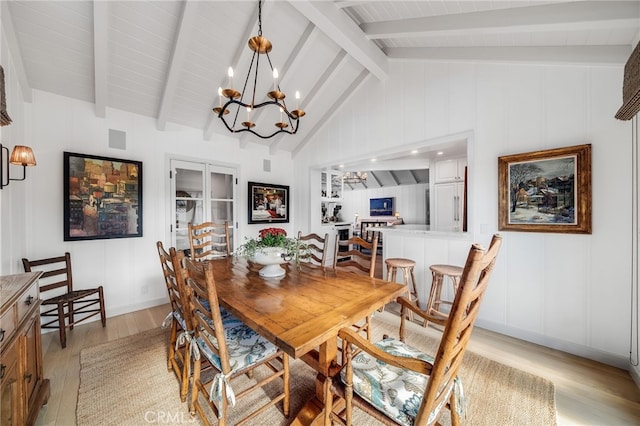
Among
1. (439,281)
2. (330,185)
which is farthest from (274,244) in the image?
(330,185)

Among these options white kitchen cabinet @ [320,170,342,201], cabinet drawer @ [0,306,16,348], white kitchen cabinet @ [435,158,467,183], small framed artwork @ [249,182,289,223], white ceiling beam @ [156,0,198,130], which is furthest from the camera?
white kitchen cabinet @ [320,170,342,201]

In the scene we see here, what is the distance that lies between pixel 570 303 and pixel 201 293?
320 cm

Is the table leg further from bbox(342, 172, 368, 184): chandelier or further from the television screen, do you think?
the television screen

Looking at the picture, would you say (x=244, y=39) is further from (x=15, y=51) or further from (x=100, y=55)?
(x=15, y=51)

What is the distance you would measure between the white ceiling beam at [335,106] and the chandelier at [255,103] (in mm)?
651

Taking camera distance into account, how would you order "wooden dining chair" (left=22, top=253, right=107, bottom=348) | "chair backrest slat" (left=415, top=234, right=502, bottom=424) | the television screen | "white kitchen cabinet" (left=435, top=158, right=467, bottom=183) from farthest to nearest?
the television screen < "white kitchen cabinet" (left=435, top=158, right=467, bottom=183) < "wooden dining chair" (left=22, top=253, right=107, bottom=348) < "chair backrest slat" (left=415, top=234, right=502, bottom=424)

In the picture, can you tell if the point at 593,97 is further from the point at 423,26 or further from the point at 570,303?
the point at 570,303

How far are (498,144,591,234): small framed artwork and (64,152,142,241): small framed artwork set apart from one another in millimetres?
4514

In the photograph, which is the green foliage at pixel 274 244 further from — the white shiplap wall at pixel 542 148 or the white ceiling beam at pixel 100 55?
the white ceiling beam at pixel 100 55

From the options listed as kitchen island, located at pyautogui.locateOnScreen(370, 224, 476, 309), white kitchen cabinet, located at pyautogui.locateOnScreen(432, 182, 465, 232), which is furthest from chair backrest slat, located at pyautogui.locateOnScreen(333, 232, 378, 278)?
white kitchen cabinet, located at pyautogui.locateOnScreen(432, 182, 465, 232)

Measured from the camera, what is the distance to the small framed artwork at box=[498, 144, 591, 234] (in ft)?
7.33

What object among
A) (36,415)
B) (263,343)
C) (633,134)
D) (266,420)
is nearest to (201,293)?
(263,343)

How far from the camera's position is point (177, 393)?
1795 millimetres

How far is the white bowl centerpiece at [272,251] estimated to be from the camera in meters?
1.88
